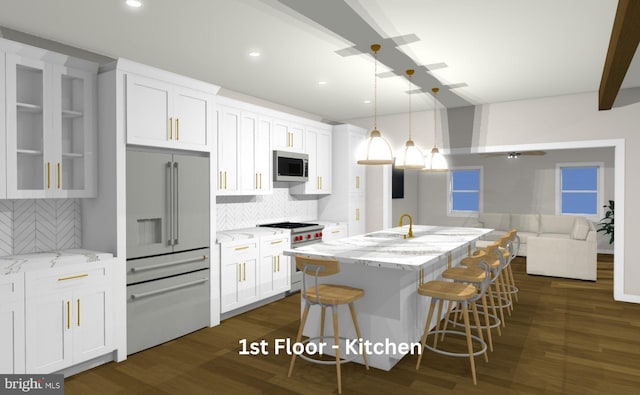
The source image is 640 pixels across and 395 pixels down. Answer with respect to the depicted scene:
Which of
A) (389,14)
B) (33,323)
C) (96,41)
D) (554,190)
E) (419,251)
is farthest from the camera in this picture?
(554,190)

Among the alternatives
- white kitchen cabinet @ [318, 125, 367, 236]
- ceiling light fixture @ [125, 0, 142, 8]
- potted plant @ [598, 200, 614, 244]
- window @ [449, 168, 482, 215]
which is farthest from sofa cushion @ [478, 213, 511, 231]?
ceiling light fixture @ [125, 0, 142, 8]

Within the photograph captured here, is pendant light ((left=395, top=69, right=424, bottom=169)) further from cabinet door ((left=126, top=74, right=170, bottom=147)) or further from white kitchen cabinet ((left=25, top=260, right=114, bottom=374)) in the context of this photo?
white kitchen cabinet ((left=25, top=260, right=114, bottom=374))

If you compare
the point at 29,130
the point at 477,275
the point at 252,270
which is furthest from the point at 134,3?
the point at 477,275

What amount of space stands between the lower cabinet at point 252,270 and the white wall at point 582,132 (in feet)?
10.9

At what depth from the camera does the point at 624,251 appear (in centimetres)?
519

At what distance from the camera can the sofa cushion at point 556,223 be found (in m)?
8.64

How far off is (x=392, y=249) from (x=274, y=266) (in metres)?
2.07

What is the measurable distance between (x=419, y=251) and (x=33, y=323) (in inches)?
114

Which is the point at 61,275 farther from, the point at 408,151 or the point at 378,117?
the point at 378,117

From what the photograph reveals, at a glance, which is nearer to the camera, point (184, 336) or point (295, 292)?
point (184, 336)

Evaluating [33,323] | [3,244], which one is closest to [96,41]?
[3,244]

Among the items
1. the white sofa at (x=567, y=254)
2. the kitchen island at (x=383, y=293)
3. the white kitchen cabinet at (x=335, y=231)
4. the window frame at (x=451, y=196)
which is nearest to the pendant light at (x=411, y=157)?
the kitchen island at (x=383, y=293)

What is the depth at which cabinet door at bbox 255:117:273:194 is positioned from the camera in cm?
518

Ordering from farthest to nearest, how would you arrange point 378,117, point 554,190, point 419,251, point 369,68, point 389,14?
point 554,190 → point 378,117 → point 369,68 → point 419,251 → point 389,14
